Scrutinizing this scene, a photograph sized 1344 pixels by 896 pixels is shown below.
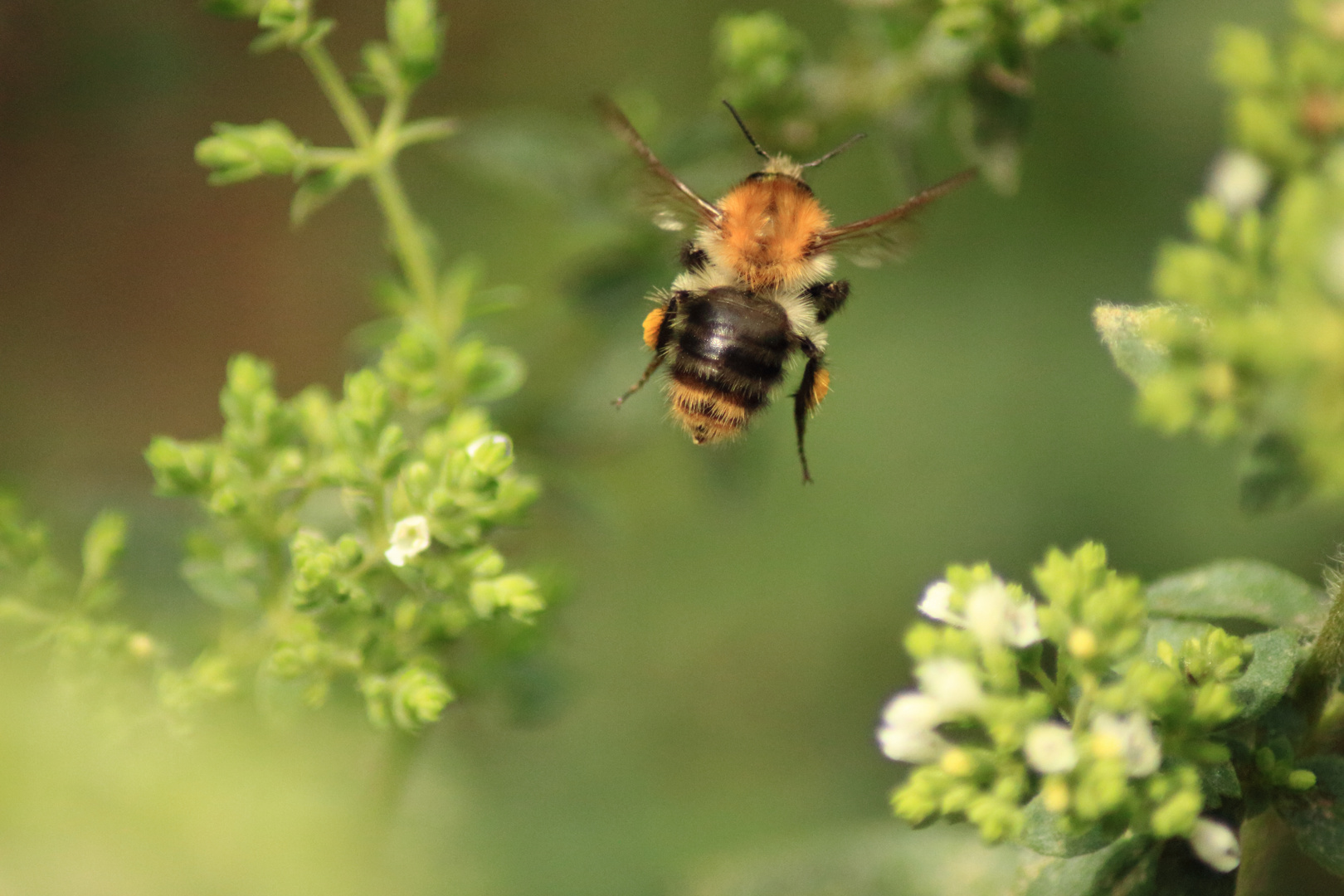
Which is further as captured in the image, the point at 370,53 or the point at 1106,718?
the point at 370,53

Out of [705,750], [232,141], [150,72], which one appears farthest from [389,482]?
[150,72]

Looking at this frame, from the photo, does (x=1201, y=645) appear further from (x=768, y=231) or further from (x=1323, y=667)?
(x=768, y=231)

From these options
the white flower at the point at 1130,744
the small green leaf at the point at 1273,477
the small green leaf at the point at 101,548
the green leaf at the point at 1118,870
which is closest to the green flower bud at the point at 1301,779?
the green leaf at the point at 1118,870

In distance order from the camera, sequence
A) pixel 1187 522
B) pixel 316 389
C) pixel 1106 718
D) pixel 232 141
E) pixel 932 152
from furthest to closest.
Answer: pixel 932 152
pixel 1187 522
pixel 316 389
pixel 232 141
pixel 1106 718

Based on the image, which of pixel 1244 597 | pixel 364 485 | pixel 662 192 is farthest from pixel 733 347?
pixel 1244 597

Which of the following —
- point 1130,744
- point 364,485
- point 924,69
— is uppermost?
point 924,69

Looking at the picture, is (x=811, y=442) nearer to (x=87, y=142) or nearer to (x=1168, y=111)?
(x=1168, y=111)

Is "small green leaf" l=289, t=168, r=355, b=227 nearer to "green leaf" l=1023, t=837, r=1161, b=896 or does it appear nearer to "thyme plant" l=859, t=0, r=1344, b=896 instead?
"thyme plant" l=859, t=0, r=1344, b=896
